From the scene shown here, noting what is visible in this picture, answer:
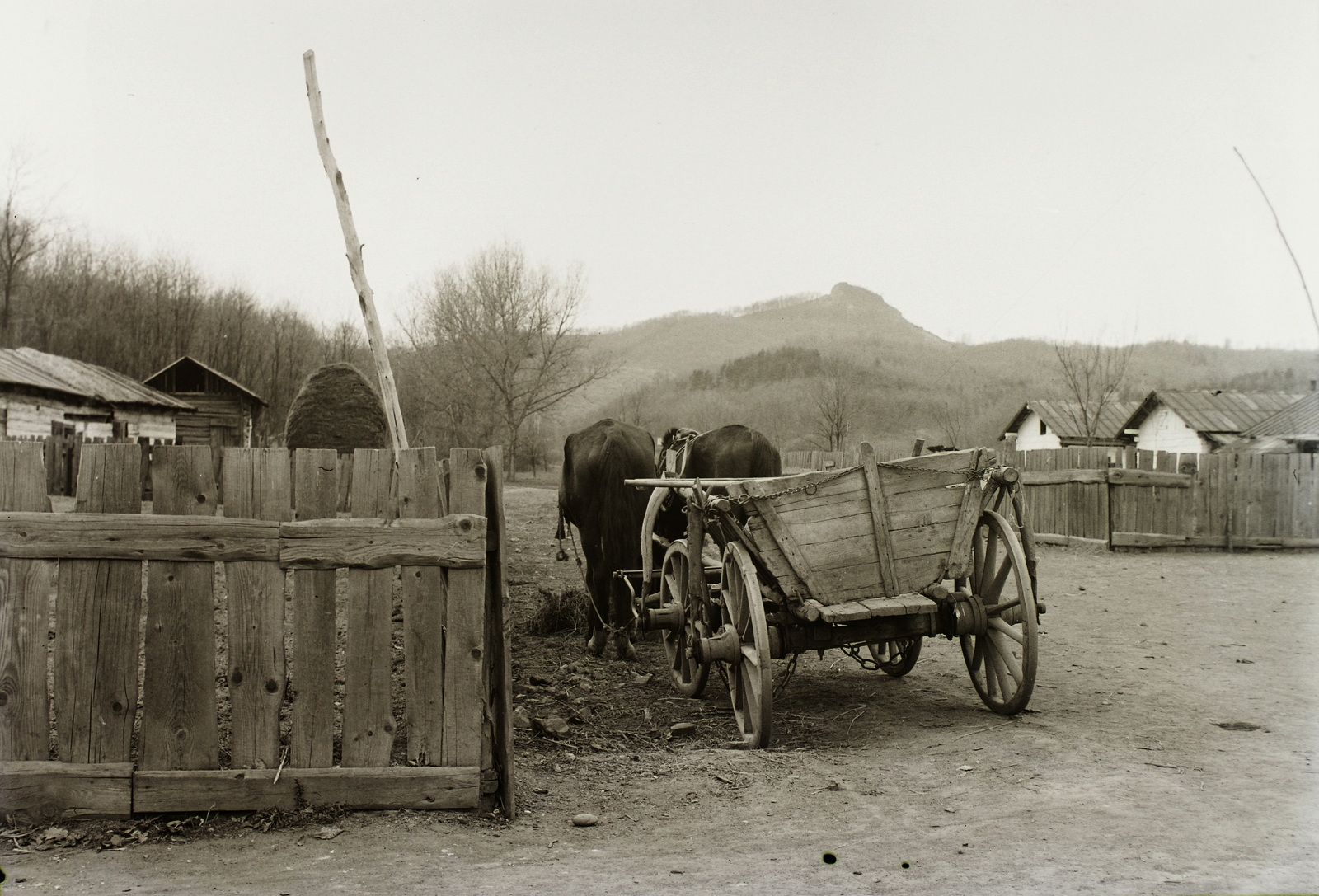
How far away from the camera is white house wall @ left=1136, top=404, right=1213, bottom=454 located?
103 ft

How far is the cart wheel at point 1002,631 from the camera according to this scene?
178 inches

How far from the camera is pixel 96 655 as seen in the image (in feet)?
10.8

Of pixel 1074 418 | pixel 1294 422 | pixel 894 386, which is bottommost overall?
pixel 1294 422

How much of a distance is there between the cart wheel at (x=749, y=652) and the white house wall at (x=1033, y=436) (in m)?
41.9

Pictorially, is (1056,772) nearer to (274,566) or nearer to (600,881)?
(600,881)

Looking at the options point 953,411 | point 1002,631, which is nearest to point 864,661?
point 1002,631

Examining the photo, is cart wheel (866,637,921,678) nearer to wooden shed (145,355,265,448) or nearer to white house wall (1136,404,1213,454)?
white house wall (1136,404,1213,454)

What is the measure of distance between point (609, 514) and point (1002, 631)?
3344 millimetres

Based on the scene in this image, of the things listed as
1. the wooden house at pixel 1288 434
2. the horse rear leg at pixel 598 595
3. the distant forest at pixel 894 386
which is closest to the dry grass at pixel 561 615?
the horse rear leg at pixel 598 595

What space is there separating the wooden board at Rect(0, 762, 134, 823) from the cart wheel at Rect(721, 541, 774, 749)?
271 centimetres

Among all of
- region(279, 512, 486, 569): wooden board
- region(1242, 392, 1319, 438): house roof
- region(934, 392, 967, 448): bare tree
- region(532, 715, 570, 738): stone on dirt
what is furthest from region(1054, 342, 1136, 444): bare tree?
region(279, 512, 486, 569): wooden board

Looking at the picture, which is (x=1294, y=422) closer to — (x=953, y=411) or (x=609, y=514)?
(x=609, y=514)

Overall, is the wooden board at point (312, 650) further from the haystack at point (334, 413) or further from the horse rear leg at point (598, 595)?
the haystack at point (334, 413)

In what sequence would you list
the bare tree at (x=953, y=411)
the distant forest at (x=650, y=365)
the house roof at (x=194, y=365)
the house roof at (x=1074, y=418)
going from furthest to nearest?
the bare tree at (x=953, y=411) → the distant forest at (x=650, y=365) → the house roof at (x=1074, y=418) → the house roof at (x=194, y=365)
